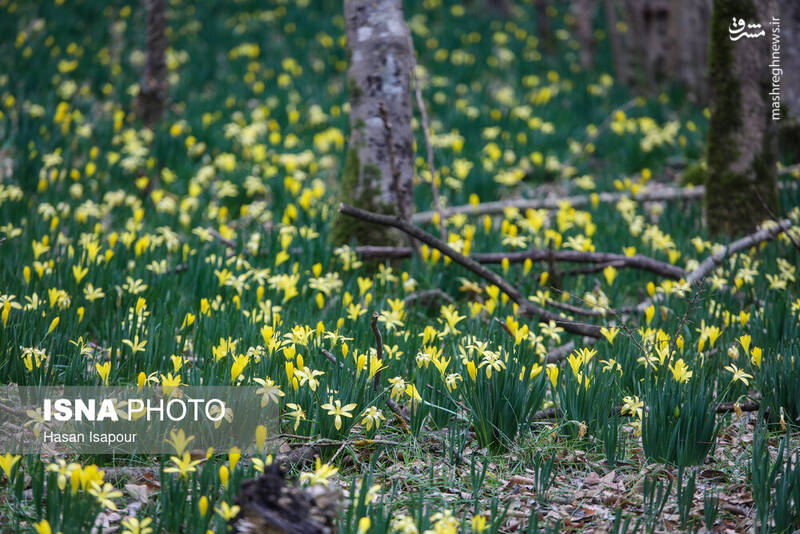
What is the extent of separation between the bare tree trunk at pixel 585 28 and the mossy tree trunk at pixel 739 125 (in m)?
7.25

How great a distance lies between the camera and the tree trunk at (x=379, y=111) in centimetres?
466

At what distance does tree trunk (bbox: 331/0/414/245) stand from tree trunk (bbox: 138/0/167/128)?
3858 millimetres

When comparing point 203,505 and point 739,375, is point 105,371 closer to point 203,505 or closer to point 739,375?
point 203,505

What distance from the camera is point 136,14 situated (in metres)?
13.5

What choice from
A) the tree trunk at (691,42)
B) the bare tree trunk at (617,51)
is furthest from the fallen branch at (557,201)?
the bare tree trunk at (617,51)

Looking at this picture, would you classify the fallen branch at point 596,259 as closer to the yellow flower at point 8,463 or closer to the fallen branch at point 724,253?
the fallen branch at point 724,253

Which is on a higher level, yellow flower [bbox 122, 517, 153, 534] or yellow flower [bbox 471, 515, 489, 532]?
yellow flower [bbox 122, 517, 153, 534]

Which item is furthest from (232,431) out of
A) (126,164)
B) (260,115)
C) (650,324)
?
(260,115)

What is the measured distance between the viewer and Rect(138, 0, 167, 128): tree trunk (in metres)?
7.70

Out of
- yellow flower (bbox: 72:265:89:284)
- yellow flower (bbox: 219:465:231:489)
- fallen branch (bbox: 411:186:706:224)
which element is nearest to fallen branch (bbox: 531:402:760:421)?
yellow flower (bbox: 219:465:231:489)

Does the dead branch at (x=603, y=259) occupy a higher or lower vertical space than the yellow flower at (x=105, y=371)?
higher

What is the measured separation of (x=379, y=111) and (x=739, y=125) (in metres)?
2.82

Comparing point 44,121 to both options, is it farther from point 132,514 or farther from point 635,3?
point 635,3

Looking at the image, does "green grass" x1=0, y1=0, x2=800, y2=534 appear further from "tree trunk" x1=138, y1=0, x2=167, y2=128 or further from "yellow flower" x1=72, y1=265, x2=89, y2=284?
"tree trunk" x1=138, y1=0, x2=167, y2=128
